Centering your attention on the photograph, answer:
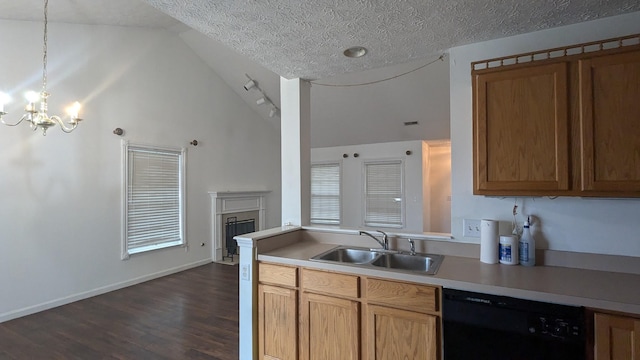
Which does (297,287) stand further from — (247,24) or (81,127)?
(81,127)

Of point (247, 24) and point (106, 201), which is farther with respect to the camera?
point (106, 201)

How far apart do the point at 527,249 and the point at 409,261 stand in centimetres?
71

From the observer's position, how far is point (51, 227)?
3.57 meters

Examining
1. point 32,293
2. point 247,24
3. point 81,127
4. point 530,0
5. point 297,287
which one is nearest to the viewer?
point 530,0

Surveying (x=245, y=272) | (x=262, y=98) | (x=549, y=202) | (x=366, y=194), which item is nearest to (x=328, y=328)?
(x=245, y=272)

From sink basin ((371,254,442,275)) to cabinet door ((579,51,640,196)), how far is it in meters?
0.93

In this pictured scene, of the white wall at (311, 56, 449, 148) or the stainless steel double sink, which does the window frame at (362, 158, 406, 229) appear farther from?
the stainless steel double sink

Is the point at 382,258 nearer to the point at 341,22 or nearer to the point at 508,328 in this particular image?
the point at 508,328

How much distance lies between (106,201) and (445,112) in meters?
5.03

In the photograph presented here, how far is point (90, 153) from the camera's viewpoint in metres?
3.92

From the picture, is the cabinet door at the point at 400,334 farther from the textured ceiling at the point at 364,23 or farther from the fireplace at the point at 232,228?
the fireplace at the point at 232,228

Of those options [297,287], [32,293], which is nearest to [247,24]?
[297,287]

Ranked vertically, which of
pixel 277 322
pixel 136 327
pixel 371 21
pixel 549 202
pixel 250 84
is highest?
pixel 250 84

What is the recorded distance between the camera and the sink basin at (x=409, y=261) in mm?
2072
